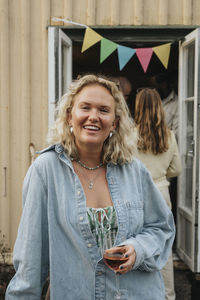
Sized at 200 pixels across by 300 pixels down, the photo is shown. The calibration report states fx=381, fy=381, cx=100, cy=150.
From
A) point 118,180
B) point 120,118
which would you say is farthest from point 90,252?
point 120,118

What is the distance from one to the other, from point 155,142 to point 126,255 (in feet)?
6.68

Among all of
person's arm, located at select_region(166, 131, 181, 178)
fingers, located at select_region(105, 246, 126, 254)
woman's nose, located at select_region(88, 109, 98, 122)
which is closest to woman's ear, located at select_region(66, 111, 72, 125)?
woman's nose, located at select_region(88, 109, 98, 122)

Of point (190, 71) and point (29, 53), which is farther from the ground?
point (29, 53)

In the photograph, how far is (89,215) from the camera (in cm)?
171

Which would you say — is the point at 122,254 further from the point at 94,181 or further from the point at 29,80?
the point at 29,80

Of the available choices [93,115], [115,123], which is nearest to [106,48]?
[115,123]

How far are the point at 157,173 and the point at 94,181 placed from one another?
184 centimetres

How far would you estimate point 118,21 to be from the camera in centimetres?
415

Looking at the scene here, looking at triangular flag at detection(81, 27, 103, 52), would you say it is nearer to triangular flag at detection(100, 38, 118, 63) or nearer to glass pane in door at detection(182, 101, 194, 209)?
triangular flag at detection(100, 38, 118, 63)

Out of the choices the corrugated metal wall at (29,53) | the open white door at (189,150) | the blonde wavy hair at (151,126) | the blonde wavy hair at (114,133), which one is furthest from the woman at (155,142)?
the blonde wavy hair at (114,133)

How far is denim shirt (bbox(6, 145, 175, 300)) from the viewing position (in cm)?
164

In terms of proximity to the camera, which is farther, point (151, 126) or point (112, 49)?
point (112, 49)

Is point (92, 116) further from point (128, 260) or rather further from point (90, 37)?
point (90, 37)

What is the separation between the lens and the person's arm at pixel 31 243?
1.62 m
